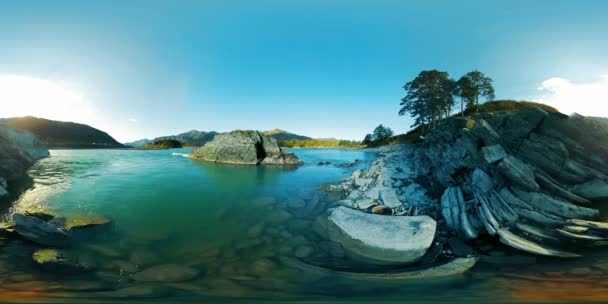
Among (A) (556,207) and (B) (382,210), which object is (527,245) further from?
(B) (382,210)

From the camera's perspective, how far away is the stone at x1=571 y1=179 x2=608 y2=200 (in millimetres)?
9422

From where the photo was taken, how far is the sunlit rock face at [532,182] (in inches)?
321

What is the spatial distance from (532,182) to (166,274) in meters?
15.3

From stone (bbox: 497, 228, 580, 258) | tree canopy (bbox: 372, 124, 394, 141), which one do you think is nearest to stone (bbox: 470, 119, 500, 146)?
stone (bbox: 497, 228, 580, 258)

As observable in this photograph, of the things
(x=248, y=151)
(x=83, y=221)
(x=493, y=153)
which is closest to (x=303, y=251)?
(x=493, y=153)

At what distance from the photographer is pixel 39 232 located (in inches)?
347

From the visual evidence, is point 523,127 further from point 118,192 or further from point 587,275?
point 118,192

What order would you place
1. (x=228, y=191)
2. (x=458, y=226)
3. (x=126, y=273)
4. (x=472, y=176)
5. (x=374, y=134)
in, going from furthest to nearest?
(x=374, y=134)
(x=228, y=191)
(x=472, y=176)
(x=458, y=226)
(x=126, y=273)

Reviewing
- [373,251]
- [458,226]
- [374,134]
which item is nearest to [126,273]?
[373,251]

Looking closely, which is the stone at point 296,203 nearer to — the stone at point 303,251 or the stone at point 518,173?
the stone at point 303,251

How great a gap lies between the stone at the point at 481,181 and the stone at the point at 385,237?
3.48 m

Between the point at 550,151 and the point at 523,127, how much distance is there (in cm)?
176

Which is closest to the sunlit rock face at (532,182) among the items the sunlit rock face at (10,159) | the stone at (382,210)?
the stone at (382,210)

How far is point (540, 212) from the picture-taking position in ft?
29.0
